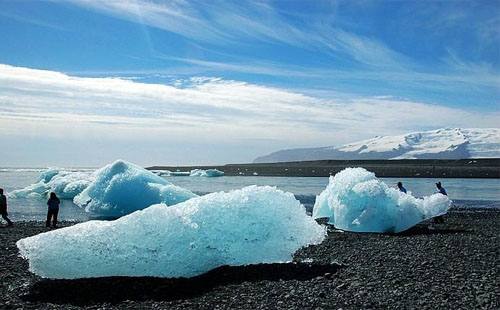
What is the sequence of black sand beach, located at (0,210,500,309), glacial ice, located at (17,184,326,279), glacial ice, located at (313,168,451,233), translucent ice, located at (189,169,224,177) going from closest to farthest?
black sand beach, located at (0,210,500,309) < glacial ice, located at (17,184,326,279) < glacial ice, located at (313,168,451,233) < translucent ice, located at (189,169,224,177)

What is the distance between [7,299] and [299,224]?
6.17 metres

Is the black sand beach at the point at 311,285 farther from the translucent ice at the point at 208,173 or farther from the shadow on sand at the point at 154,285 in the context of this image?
the translucent ice at the point at 208,173

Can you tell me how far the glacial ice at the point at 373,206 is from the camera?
16094 millimetres

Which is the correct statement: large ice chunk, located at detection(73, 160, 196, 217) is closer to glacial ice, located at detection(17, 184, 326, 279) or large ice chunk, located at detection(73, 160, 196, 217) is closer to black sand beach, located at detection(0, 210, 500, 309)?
black sand beach, located at detection(0, 210, 500, 309)

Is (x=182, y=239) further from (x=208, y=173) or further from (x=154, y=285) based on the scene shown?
(x=208, y=173)

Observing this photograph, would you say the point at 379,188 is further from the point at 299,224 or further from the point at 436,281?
the point at 436,281

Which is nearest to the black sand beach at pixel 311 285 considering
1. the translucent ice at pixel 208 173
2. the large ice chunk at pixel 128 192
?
the large ice chunk at pixel 128 192

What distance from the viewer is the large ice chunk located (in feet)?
71.1

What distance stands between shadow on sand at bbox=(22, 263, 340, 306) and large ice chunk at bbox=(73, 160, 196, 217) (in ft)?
38.4

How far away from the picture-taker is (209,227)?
10.2 meters

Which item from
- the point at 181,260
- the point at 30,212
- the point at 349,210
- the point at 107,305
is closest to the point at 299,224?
the point at 181,260

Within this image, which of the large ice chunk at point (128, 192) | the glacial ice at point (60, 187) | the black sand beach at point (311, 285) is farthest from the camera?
the glacial ice at point (60, 187)

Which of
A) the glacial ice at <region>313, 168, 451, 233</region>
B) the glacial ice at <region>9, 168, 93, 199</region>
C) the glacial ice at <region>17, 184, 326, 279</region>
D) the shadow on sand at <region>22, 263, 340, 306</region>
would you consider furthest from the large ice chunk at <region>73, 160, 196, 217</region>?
the shadow on sand at <region>22, 263, 340, 306</region>

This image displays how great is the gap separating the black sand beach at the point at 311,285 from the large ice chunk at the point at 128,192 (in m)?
9.95
